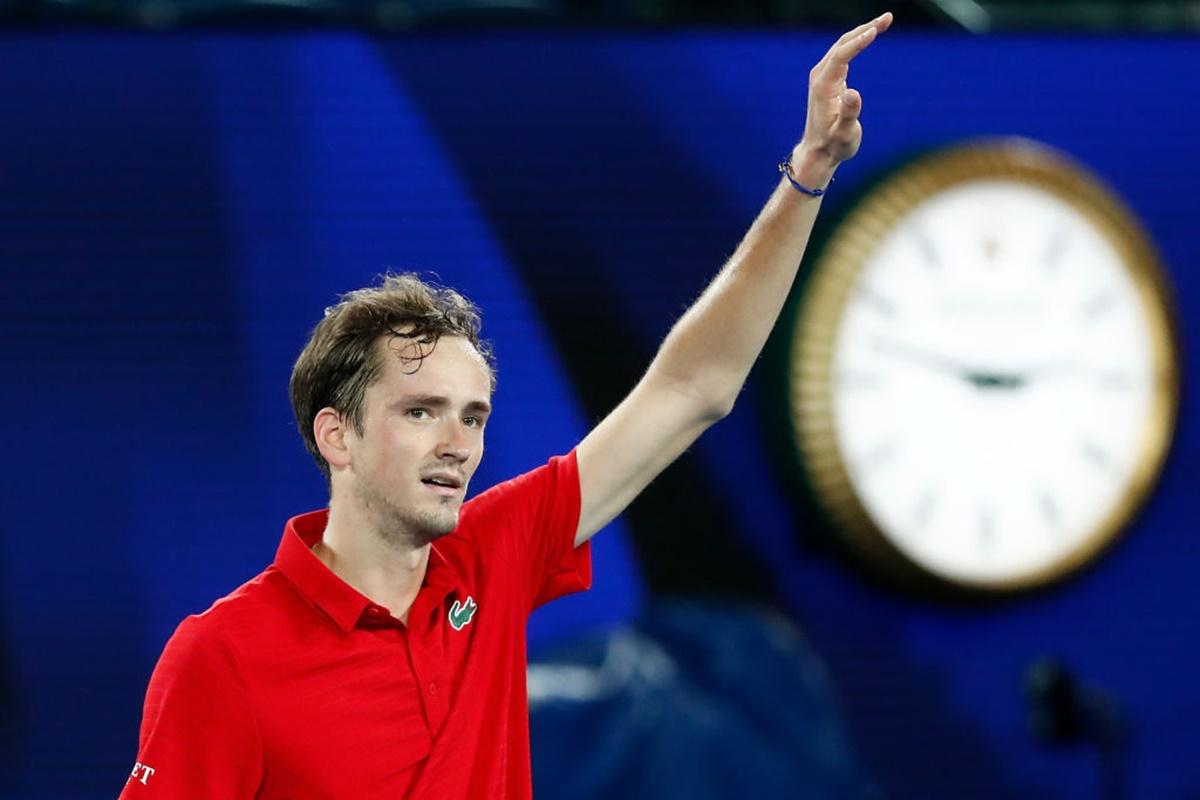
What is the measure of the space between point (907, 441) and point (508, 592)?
221 cm

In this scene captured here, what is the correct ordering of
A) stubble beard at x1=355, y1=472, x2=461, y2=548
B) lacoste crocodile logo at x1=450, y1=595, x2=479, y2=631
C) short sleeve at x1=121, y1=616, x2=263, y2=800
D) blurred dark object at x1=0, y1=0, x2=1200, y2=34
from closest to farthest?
1. short sleeve at x1=121, y1=616, x2=263, y2=800
2. stubble beard at x1=355, y1=472, x2=461, y2=548
3. lacoste crocodile logo at x1=450, y1=595, x2=479, y2=631
4. blurred dark object at x1=0, y1=0, x2=1200, y2=34

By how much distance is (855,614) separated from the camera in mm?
3967

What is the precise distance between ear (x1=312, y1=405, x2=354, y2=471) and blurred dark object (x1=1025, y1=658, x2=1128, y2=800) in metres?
2.58

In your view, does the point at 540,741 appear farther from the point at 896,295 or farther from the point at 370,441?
the point at 370,441

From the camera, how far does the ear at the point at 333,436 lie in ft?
5.77

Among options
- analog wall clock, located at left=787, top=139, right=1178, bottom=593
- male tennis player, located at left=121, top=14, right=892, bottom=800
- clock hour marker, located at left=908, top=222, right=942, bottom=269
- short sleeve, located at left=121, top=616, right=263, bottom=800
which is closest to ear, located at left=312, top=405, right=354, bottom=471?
male tennis player, located at left=121, top=14, right=892, bottom=800

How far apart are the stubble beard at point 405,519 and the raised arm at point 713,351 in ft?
0.92

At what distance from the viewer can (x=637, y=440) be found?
1.91 metres

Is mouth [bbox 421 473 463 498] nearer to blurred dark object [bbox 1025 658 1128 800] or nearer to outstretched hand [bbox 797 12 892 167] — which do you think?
outstretched hand [bbox 797 12 892 167]

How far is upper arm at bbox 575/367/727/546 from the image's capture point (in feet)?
6.25

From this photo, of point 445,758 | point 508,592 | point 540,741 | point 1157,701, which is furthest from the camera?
point 1157,701

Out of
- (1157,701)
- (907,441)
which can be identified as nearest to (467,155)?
(907,441)

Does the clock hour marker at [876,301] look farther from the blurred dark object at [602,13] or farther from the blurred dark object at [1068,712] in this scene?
the blurred dark object at [1068,712]

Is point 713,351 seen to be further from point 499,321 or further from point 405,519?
point 499,321
